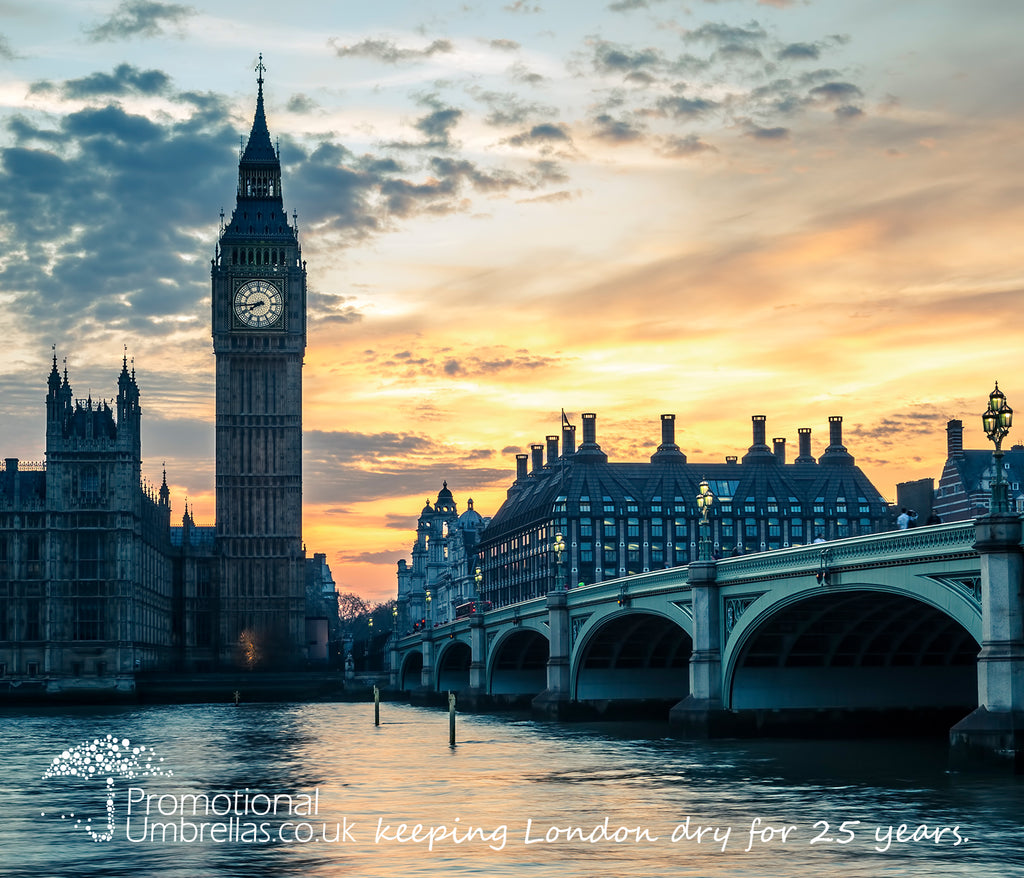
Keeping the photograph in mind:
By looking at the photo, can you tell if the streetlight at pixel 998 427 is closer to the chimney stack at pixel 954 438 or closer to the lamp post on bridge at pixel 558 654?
the lamp post on bridge at pixel 558 654

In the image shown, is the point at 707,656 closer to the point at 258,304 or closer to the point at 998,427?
the point at 998,427

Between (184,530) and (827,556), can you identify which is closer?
(827,556)

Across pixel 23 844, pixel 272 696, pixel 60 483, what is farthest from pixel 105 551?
pixel 23 844

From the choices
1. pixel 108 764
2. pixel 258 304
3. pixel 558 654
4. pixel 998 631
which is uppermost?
pixel 258 304

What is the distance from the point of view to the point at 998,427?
4709 centimetres

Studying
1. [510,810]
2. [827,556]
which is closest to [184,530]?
[827,556]

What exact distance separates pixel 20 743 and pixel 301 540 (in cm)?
10985

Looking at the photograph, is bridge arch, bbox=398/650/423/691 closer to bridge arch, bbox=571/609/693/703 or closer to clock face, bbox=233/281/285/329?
clock face, bbox=233/281/285/329

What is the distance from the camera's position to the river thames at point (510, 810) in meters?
33.1

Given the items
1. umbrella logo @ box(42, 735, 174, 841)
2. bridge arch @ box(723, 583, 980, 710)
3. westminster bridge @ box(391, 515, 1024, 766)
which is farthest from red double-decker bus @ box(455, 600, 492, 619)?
bridge arch @ box(723, 583, 980, 710)

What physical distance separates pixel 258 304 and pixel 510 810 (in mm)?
155069

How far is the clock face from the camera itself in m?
192

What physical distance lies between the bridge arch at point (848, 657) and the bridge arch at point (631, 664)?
1720 cm

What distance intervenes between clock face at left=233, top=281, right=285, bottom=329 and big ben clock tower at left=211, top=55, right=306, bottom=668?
0.12 metres
